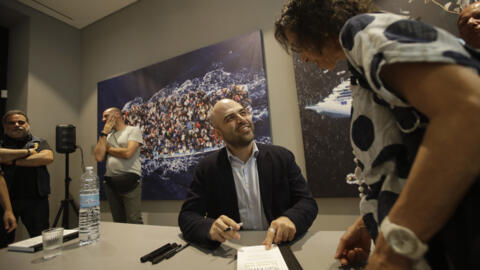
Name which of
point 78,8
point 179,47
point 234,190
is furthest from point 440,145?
point 78,8

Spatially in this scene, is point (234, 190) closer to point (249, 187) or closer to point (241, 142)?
point (249, 187)

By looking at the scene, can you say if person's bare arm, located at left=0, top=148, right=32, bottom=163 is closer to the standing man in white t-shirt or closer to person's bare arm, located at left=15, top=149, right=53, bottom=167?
person's bare arm, located at left=15, top=149, right=53, bottom=167

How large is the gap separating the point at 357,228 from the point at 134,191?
2264 millimetres

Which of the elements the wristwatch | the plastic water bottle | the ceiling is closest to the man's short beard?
the plastic water bottle

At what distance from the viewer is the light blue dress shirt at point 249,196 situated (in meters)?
1.29

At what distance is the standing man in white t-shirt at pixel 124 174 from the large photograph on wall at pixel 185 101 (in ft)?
0.77

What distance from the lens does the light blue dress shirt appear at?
4.25ft

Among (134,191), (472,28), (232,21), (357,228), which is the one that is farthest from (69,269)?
(232,21)

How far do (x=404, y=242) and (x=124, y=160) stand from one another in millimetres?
2572

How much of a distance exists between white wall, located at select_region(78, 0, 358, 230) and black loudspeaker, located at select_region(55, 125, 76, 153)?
1.27 feet

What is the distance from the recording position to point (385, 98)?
0.38 meters

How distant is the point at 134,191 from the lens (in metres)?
2.39

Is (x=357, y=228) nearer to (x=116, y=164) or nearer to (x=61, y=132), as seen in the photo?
(x=116, y=164)

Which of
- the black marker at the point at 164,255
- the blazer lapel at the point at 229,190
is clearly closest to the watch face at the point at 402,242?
the black marker at the point at 164,255
